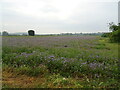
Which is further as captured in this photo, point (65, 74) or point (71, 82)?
point (65, 74)

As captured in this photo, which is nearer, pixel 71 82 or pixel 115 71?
pixel 71 82

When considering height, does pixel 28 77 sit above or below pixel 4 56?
below

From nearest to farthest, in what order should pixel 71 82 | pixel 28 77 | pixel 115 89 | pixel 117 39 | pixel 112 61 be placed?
1. pixel 115 89
2. pixel 71 82
3. pixel 28 77
4. pixel 112 61
5. pixel 117 39

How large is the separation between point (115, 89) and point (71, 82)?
1.27 meters

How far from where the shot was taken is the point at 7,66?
565 centimetres

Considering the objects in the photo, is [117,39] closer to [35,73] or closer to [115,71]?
[115,71]

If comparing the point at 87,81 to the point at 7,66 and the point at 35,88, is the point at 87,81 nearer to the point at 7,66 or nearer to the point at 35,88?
the point at 35,88

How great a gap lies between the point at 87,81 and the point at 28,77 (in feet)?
6.73

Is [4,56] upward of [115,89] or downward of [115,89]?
upward

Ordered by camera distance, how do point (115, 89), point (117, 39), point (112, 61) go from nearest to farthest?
point (115, 89) → point (112, 61) → point (117, 39)

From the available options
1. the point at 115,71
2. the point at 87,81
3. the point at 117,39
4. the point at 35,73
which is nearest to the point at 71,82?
the point at 87,81

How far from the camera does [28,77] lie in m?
4.80

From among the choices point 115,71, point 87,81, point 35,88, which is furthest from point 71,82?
point 115,71

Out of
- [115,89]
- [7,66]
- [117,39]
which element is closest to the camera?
[115,89]
